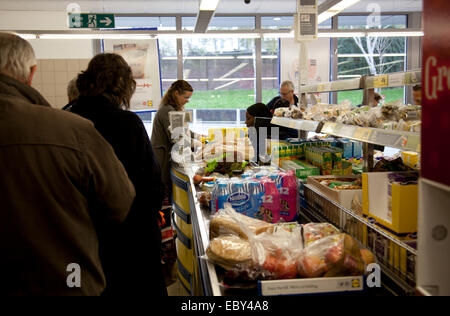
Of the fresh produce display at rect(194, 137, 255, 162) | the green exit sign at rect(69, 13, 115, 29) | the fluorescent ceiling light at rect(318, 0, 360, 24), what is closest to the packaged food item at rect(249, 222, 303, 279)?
the fresh produce display at rect(194, 137, 255, 162)

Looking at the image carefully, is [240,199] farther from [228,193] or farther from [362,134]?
[362,134]

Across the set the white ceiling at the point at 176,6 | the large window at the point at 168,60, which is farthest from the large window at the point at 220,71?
the white ceiling at the point at 176,6

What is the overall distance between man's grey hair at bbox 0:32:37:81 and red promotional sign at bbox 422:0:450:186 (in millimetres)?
1350

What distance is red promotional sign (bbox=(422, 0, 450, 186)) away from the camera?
76cm

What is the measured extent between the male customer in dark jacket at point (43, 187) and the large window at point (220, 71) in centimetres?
817

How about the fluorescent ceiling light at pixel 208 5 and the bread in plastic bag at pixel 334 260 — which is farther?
the fluorescent ceiling light at pixel 208 5

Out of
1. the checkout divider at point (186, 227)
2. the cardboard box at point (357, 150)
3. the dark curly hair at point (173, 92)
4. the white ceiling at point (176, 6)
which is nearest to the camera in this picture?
the checkout divider at point (186, 227)

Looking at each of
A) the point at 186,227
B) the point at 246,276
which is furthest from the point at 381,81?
the point at 186,227

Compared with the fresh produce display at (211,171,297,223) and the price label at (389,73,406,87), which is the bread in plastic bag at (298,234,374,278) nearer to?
the fresh produce display at (211,171,297,223)

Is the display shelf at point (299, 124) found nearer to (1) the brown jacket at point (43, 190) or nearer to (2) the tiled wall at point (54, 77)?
(1) the brown jacket at point (43, 190)

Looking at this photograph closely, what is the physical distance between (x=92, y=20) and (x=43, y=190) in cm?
609

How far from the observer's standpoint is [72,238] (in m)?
1.47

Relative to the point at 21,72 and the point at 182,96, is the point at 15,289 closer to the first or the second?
the point at 21,72

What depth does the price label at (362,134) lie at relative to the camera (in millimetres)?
2022
